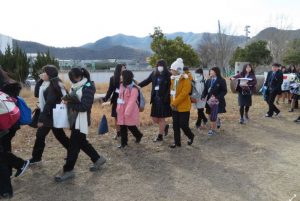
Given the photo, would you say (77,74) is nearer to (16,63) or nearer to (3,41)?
(16,63)

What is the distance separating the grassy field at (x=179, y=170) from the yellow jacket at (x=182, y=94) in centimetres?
82

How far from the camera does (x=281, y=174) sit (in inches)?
228

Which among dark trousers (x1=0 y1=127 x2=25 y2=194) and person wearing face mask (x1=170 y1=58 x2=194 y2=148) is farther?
person wearing face mask (x1=170 y1=58 x2=194 y2=148)

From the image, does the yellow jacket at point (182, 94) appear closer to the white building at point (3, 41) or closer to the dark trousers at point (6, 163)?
the dark trousers at point (6, 163)

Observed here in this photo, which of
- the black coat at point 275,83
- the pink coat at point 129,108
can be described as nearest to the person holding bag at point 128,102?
the pink coat at point 129,108

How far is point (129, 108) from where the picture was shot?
6.92 meters

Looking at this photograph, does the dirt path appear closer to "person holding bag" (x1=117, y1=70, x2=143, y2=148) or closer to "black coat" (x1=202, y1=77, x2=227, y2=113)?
"person holding bag" (x1=117, y1=70, x2=143, y2=148)

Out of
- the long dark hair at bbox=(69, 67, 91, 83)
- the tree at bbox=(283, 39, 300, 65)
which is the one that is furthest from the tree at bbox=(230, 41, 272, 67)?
the long dark hair at bbox=(69, 67, 91, 83)

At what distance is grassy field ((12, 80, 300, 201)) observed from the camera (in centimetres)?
501

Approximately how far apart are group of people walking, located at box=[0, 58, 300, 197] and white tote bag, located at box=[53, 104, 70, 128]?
0.10 m

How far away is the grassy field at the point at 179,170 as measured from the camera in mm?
5008

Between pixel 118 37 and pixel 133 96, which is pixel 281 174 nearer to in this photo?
pixel 133 96

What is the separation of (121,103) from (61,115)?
1.77 m

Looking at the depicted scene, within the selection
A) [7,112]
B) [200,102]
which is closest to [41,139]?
[7,112]
